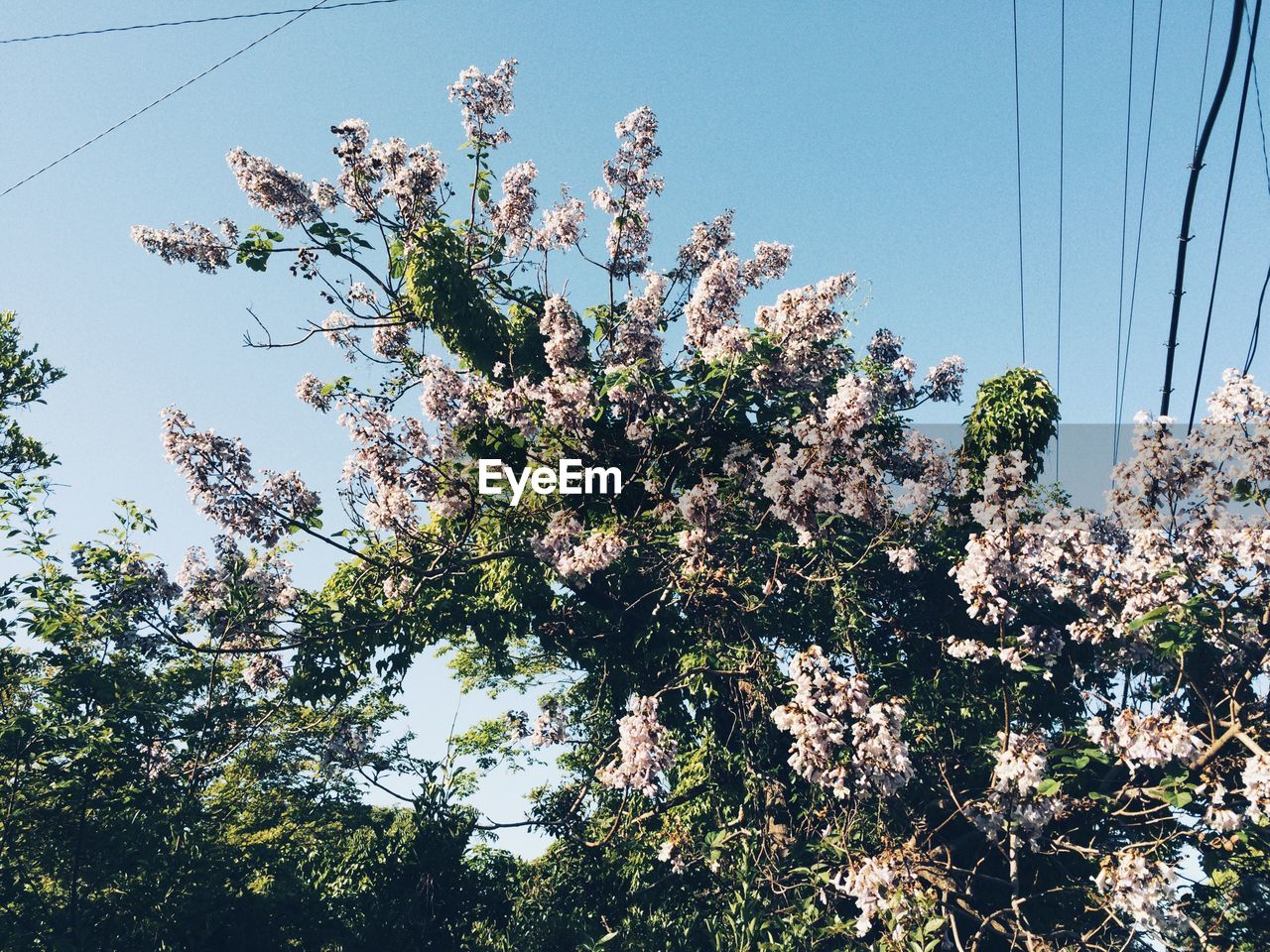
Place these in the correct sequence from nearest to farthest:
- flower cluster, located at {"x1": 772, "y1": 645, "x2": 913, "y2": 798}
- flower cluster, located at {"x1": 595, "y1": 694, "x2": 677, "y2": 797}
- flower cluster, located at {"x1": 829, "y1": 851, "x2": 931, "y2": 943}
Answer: flower cluster, located at {"x1": 772, "y1": 645, "x2": 913, "y2": 798} → flower cluster, located at {"x1": 829, "y1": 851, "x2": 931, "y2": 943} → flower cluster, located at {"x1": 595, "y1": 694, "x2": 677, "y2": 797}

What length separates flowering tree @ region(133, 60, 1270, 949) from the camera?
9023 mm

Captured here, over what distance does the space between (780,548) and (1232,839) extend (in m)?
5.18

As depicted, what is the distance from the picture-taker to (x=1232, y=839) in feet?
28.0

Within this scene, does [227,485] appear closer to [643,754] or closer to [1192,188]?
[643,754]

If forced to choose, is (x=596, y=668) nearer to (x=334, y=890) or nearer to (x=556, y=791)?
(x=556, y=791)

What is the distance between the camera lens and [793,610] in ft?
38.7

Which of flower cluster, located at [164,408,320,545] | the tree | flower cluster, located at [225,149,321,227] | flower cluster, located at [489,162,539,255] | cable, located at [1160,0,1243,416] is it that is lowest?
the tree

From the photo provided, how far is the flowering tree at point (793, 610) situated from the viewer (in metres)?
9.02

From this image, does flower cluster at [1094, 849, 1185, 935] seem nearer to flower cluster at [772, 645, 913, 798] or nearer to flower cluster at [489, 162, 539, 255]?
flower cluster at [772, 645, 913, 798]

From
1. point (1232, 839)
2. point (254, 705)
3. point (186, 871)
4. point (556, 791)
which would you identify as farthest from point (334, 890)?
point (1232, 839)

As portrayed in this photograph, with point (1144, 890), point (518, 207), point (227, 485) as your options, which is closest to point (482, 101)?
point (518, 207)

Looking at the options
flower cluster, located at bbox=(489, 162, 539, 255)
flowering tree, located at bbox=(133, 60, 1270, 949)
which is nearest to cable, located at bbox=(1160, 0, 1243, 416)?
flowering tree, located at bbox=(133, 60, 1270, 949)

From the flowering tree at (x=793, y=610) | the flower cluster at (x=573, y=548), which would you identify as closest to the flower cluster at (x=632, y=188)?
the flowering tree at (x=793, y=610)

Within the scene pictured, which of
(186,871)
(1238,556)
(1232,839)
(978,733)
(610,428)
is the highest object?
(610,428)
